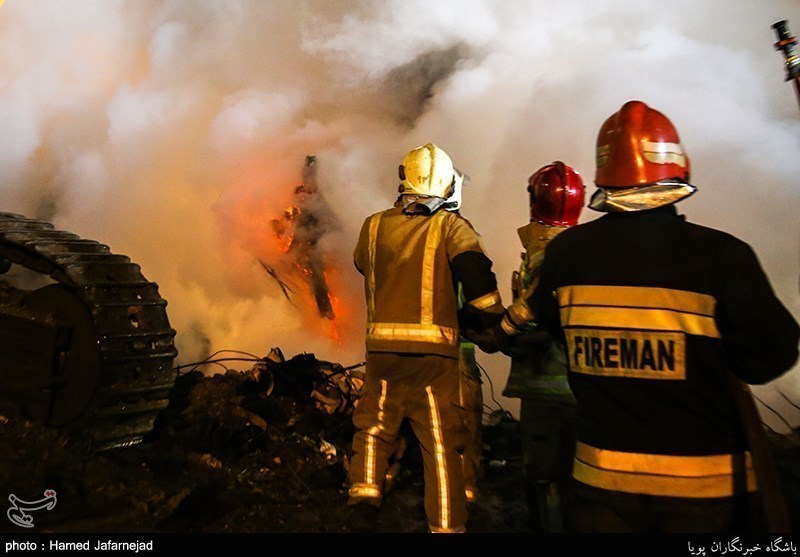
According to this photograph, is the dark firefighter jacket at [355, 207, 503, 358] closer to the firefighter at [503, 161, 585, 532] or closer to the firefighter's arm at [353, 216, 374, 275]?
the firefighter's arm at [353, 216, 374, 275]

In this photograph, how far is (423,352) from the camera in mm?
3109

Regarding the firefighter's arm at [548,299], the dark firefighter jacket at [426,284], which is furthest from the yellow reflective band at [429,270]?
the firefighter's arm at [548,299]

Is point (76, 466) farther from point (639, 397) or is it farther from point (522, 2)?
point (522, 2)

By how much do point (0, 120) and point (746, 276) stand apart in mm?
10746

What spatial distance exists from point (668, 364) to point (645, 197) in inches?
23.8

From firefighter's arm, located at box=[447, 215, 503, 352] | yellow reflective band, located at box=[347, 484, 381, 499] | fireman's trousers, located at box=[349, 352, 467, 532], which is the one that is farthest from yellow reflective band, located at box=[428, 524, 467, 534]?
firefighter's arm, located at box=[447, 215, 503, 352]

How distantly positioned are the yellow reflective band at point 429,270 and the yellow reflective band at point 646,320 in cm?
116

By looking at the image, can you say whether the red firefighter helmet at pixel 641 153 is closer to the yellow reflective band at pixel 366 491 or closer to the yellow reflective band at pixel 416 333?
the yellow reflective band at pixel 416 333

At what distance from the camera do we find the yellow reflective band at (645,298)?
1.86m

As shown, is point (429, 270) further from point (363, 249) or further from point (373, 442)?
point (373, 442)

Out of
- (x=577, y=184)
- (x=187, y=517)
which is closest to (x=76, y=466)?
(x=187, y=517)

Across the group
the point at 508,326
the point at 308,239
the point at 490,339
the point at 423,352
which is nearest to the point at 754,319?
the point at 508,326

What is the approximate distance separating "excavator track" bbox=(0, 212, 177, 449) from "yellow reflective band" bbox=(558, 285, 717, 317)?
308 centimetres

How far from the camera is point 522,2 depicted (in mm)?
8180
